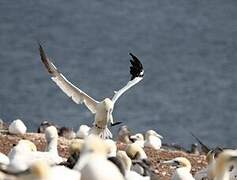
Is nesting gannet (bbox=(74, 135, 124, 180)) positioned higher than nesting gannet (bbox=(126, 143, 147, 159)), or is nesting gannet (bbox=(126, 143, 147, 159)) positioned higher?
nesting gannet (bbox=(126, 143, 147, 159))

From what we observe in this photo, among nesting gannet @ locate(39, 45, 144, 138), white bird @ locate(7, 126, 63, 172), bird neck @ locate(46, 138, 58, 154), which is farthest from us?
nesting gannet @ locate(39, 45, 144, 138)

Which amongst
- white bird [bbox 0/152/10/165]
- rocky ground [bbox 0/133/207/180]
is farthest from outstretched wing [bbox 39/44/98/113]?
white bird [bbox 0/152/10/165]

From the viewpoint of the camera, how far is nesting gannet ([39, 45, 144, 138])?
15656mm

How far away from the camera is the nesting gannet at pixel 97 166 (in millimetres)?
8711

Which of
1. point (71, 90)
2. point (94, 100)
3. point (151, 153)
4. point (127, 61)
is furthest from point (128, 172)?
point (127, 61)

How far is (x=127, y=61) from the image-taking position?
4381 centimetres

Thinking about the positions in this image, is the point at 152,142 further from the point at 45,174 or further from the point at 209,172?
the point at 45,174

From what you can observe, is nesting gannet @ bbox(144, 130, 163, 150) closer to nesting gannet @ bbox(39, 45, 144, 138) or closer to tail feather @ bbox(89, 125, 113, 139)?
nesting gannet @ bbox(39, 45, 144, 138)

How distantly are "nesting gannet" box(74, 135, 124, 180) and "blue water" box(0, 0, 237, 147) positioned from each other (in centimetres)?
2260

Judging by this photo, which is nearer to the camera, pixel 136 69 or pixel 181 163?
pixel 181 163

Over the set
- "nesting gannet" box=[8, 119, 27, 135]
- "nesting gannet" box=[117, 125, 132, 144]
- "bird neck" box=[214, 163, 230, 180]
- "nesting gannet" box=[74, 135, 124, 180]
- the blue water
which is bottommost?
"nesting gannet" box=[74, 135, 124, 180]

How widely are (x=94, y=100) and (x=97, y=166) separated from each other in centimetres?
759

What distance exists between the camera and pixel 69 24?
2031 inches

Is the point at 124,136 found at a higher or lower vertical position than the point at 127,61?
lower
